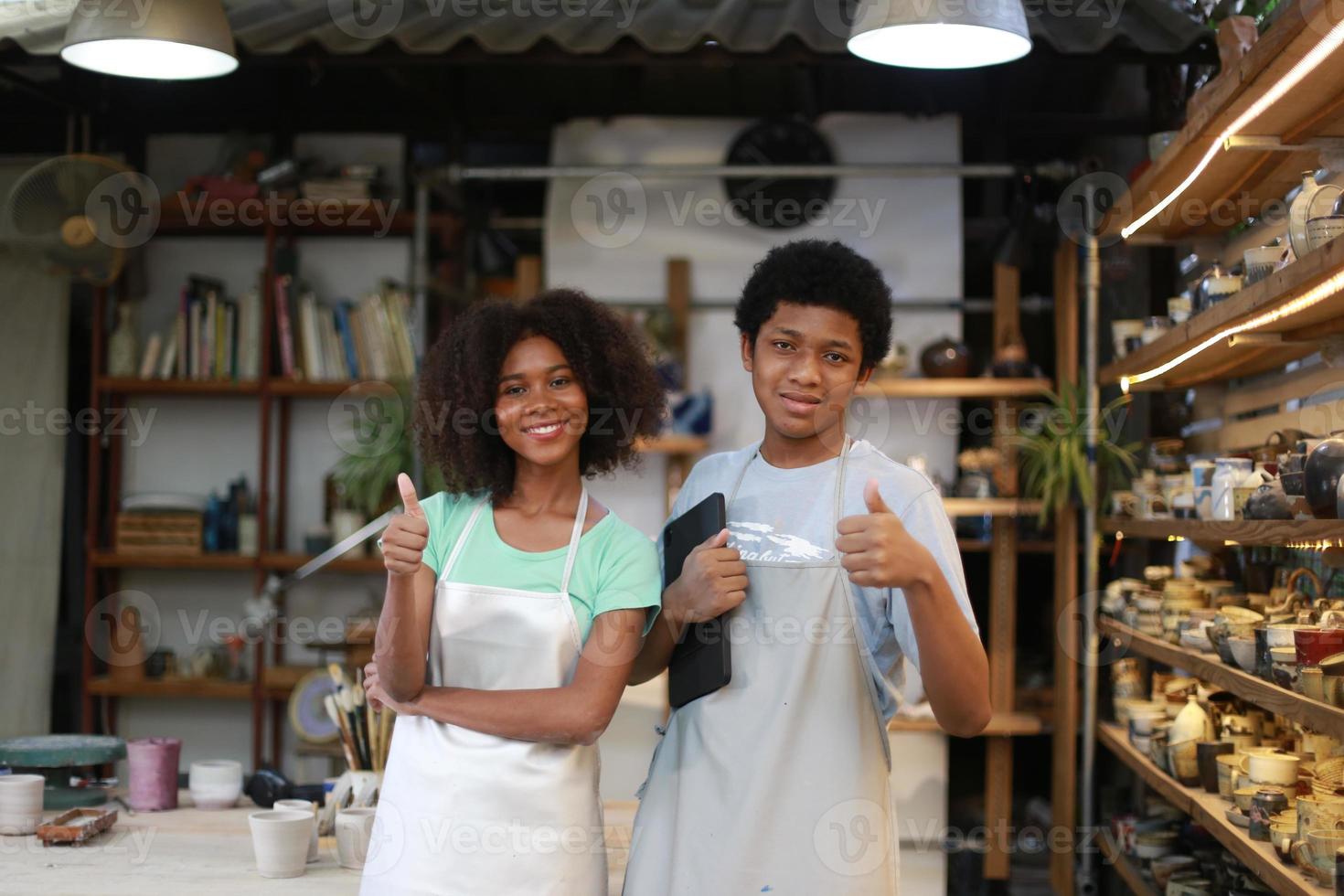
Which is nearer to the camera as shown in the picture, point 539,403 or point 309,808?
point 539,403

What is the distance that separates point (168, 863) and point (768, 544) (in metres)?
1.28

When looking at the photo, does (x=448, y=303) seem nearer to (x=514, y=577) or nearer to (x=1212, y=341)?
(x=1212, y=341)

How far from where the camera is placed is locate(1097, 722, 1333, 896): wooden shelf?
2496mm

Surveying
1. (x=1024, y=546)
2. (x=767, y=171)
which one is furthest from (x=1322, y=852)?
(x=767, y=171)

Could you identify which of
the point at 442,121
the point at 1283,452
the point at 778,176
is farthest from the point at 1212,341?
the point at 442,121

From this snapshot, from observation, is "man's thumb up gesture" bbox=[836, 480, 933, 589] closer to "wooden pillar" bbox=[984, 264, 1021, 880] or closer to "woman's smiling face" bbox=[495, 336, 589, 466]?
"woman's smiling face" bbox=[495, 336, 589, 466]

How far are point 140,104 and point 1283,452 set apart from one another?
4754 millimetres

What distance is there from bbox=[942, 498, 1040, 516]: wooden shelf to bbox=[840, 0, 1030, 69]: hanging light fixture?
2.20 m

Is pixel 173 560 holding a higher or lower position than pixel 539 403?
lower

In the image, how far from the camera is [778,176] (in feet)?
17.7

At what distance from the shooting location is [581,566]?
2014 millimetres

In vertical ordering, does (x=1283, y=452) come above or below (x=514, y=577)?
above

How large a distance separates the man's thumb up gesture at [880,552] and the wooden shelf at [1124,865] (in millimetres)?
2391

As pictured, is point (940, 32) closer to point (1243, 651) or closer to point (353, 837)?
point (1243, 651)
